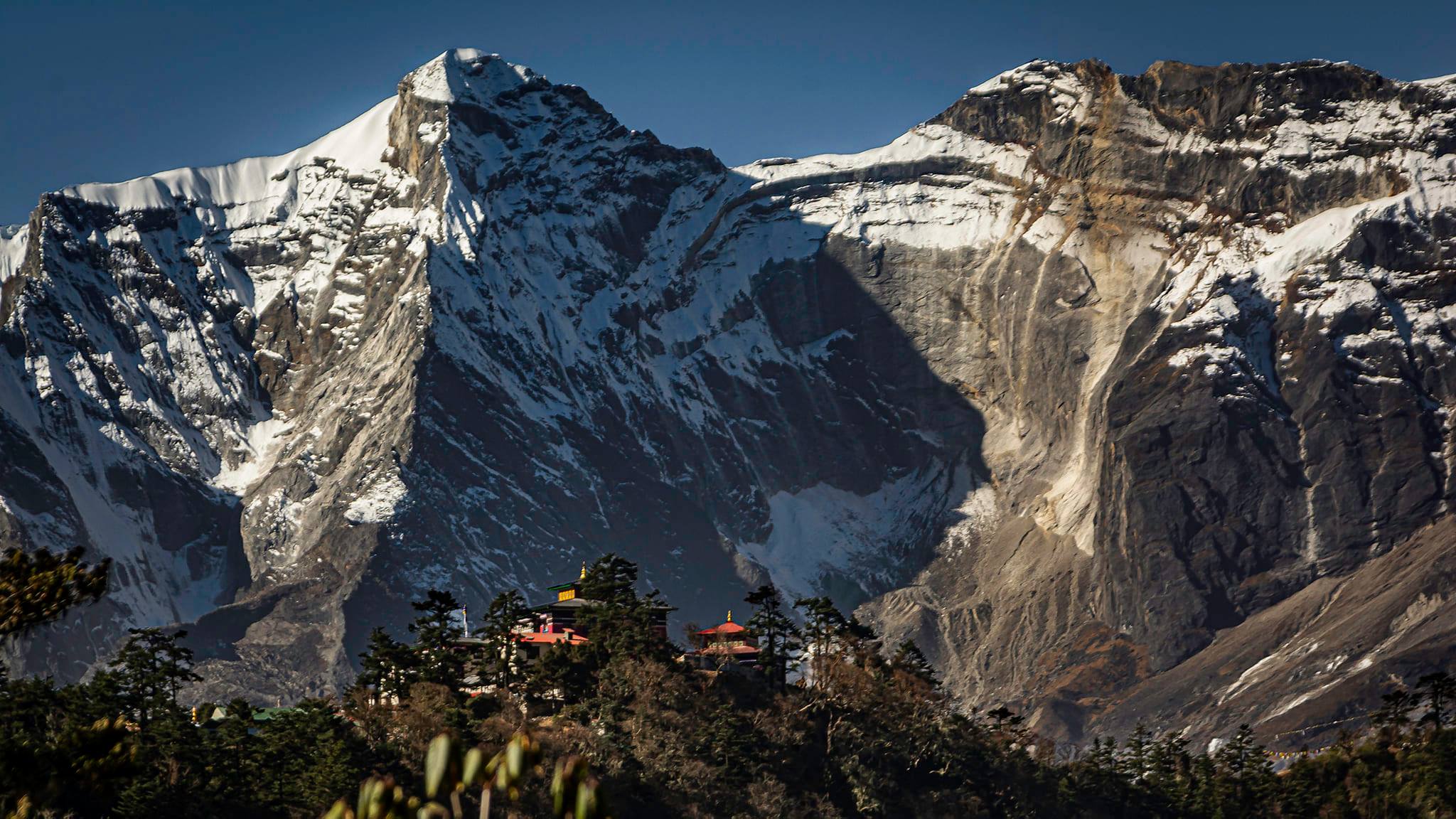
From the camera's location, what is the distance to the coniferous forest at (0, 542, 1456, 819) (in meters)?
124

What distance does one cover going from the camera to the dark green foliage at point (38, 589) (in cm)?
5703

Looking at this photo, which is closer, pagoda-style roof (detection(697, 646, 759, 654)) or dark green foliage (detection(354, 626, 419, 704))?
dark green foliage (detection(354, 626, 419, 704))

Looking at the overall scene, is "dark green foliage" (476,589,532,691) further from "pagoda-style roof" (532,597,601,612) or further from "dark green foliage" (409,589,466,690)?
"pagoda-style roof" (532,597,601,612)

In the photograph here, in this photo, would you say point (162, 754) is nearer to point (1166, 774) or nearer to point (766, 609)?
point (766, 609)

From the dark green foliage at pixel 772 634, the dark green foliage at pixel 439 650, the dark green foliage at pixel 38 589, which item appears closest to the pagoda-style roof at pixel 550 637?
the dark green foliage at pixel 439 650

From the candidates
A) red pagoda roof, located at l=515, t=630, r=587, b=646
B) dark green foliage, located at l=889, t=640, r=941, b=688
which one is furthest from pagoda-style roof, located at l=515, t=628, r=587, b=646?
dark green foliage, located at l=889, t=640, r=941, b=688

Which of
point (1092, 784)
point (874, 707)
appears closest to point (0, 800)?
point (874, 707)

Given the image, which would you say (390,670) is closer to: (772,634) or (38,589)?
(772,634)

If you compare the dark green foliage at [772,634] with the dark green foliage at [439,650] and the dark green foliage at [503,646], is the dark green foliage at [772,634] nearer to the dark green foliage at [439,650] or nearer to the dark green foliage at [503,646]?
the dark green foliage at [503,646]

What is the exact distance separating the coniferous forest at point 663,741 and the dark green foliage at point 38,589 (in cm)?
4920

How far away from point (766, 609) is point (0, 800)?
110 m

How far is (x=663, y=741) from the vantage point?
468ft

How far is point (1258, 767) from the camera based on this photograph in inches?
7032

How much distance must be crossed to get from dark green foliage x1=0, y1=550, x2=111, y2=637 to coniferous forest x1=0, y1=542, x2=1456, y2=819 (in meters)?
49.2
